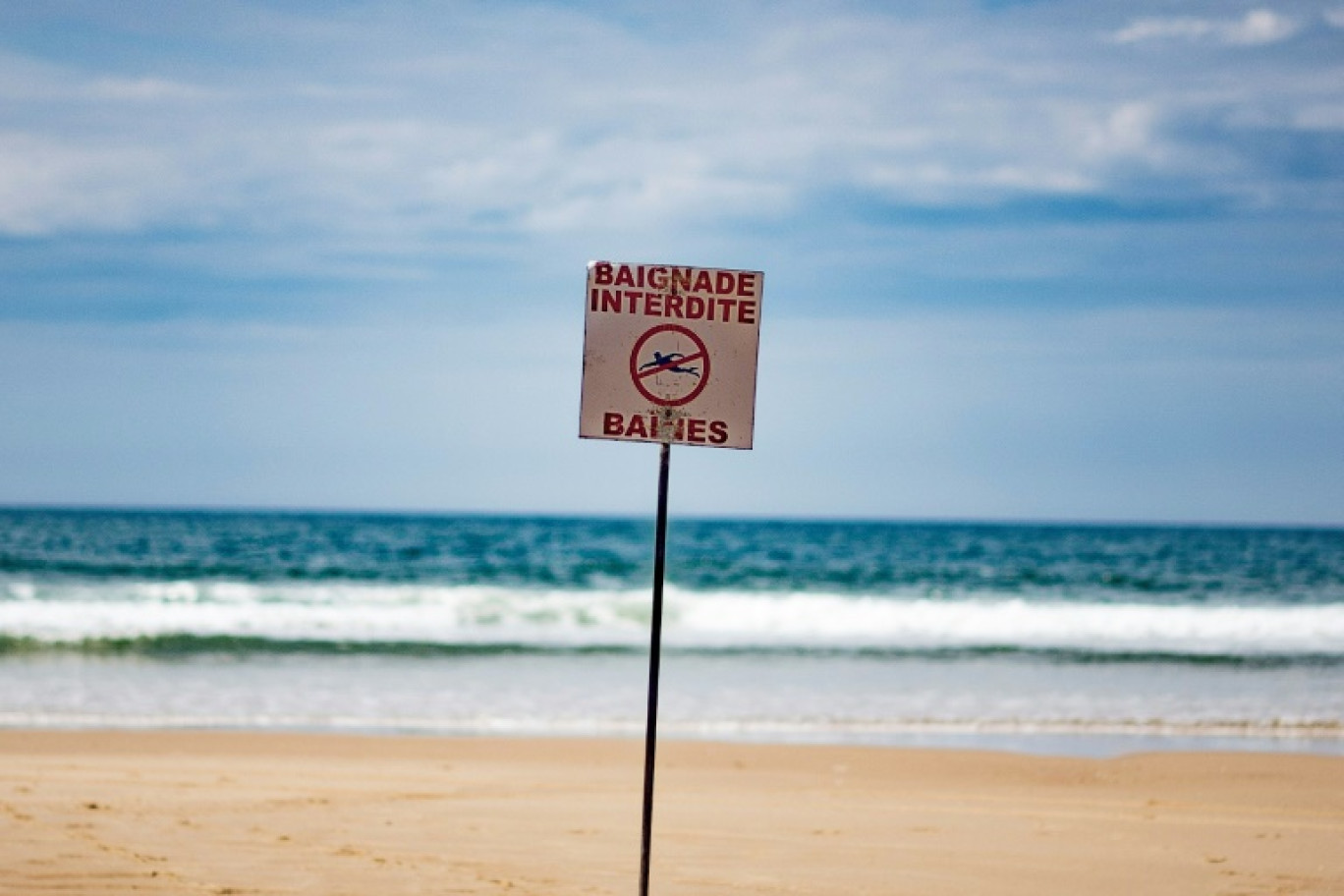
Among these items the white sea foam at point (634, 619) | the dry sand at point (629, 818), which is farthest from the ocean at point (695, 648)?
the dry sand at point (629, 818)

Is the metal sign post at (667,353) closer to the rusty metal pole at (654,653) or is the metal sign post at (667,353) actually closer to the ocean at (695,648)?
the rusty metal pole at (654,653)

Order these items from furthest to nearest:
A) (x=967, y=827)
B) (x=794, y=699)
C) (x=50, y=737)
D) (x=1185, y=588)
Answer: (x=1185, y=588) < (x=794, y=699) < (x=50, y=737) < (x=967, y=827)

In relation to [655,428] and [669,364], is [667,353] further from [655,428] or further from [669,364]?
[655,428]

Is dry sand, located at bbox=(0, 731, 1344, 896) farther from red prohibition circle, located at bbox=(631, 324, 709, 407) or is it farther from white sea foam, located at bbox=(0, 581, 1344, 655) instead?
white sea foam, located at bbox=(0, 581, 1344, 655)

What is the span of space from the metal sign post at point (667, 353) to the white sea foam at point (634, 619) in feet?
47.1

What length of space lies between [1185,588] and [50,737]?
2889 cm

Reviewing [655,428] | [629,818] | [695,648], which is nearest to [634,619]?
[695,648]

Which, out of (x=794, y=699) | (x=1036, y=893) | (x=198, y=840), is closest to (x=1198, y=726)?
(x=794, y=699)

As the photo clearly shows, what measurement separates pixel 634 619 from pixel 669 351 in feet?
62.9

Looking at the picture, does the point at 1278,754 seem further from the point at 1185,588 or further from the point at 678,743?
the point at 1185,588

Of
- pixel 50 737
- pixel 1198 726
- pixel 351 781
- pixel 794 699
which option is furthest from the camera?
pixel 794 699

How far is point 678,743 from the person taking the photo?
11148 millimetres

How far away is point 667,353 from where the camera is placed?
4.92m

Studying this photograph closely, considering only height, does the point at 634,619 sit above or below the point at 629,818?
below
